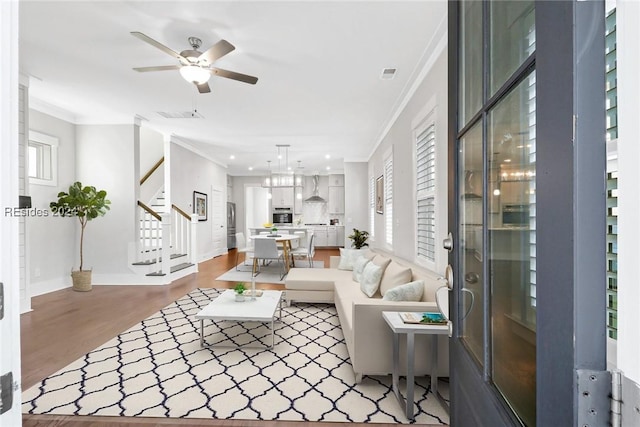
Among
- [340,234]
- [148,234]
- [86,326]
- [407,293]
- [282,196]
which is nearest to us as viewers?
[407,293]

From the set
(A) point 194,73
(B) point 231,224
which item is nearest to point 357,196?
(B) point 231,224

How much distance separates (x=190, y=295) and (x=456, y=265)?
471 centimetres

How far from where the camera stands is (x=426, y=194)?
10.9 feet

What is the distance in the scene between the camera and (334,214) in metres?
11.4

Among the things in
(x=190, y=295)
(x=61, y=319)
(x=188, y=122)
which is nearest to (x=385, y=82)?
(x=188, y=122)

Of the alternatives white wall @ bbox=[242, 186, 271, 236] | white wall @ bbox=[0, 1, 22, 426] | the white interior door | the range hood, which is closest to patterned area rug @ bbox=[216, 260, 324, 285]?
the white interior door

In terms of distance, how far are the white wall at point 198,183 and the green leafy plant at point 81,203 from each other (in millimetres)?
1561

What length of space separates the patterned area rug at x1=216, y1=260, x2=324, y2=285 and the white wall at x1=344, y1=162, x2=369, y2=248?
5.76 ft

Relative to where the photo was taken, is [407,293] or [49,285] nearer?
[407,293]

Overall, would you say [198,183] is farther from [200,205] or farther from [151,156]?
[151,156]

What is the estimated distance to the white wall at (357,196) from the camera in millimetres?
8969

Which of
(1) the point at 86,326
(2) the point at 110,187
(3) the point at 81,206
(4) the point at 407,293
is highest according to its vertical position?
(2) the point at 110,187

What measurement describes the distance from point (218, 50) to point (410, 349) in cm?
277

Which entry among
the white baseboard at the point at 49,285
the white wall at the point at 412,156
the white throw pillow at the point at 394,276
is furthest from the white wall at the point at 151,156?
the white throw pillow at the point at 394,276
